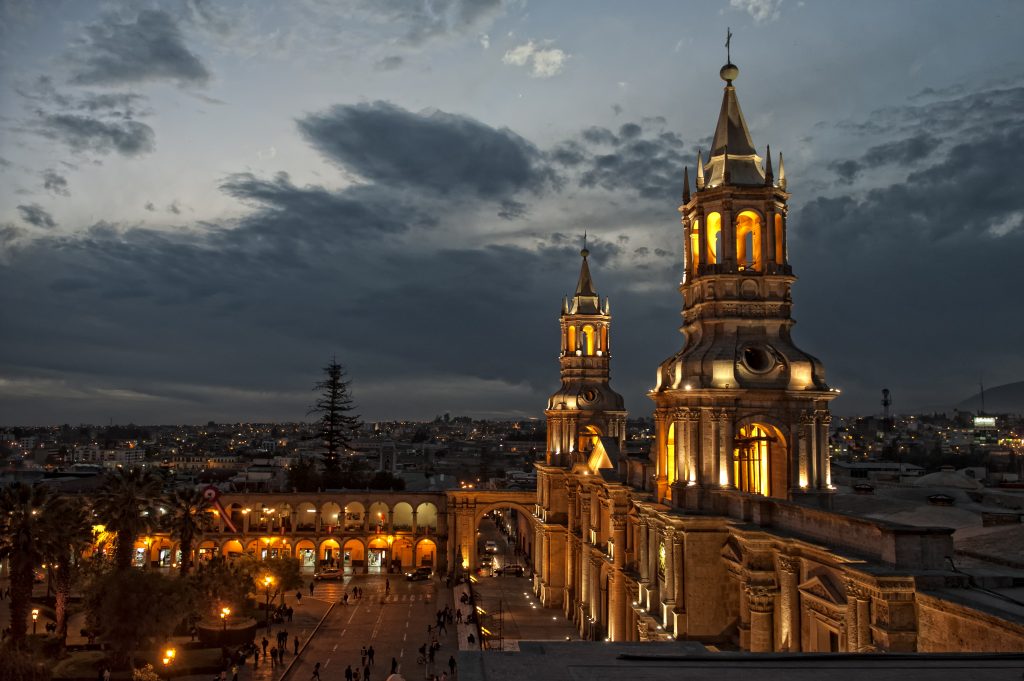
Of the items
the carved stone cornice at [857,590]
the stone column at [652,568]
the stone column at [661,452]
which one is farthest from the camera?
the stone column at [652,568]

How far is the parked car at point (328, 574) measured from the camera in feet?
215

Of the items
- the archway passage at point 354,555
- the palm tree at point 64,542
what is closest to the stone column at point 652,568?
the palm tree at point 64,542

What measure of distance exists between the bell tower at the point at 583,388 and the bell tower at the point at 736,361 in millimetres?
25235

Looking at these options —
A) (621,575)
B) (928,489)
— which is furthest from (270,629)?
(928,489)

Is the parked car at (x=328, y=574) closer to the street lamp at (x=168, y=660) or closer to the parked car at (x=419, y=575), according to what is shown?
the parked car at (x=419, y=575)

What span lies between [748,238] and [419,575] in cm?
4520

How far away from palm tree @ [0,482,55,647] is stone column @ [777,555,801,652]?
Answer: 27.4 metres

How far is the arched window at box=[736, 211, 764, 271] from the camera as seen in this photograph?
28562 mm

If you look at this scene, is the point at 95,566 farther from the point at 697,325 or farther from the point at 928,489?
the point at 928,489

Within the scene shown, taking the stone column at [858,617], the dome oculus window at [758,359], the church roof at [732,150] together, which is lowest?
the stone column at [858,617]

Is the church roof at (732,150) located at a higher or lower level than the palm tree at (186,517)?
higher

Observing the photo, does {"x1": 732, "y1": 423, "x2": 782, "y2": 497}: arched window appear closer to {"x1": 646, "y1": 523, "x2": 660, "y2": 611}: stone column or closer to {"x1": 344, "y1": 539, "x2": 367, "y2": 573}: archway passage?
{"x1": 646, "y1": 523, "x2": 660, "y2": 611}: stone column

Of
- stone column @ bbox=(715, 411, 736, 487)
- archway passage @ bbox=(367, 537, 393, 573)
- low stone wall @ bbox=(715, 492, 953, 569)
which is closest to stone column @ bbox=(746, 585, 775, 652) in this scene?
low stone wall @ bbox=(715, 492, 953, 569)

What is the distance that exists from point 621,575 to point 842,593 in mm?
18194
